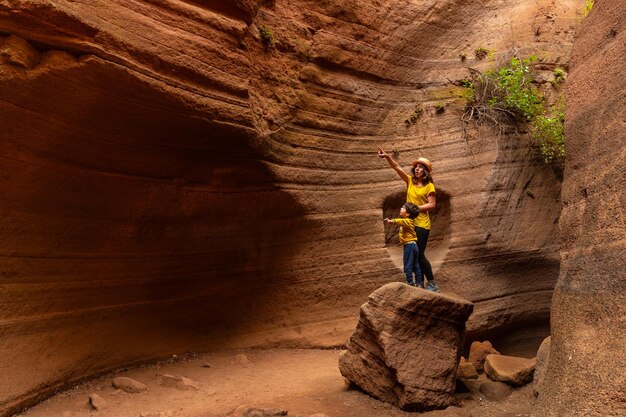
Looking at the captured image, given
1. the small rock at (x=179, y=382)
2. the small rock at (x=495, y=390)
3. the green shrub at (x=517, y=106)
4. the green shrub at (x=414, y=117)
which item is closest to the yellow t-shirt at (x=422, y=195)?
the small rock at (x=495, y=390)

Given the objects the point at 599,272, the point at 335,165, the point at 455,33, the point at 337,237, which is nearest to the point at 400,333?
the point at 599,272

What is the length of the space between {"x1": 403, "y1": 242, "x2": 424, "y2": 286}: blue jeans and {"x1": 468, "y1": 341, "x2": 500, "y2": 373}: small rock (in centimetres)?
157

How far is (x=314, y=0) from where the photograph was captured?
8.07m

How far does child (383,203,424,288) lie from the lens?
6.27m

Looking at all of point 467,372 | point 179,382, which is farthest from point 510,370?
point 179,382

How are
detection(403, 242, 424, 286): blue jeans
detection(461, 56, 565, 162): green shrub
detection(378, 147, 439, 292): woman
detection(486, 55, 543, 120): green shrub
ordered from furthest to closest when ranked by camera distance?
detection(486, 55, 543, 120): green shrub → detection(461, 56, 565, 162): green shrub → detection(378, 147, 439, 292): woman → detection(403, 242, 424, 286): blue jeans

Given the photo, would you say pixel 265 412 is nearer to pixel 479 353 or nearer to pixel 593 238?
pixel 593 238

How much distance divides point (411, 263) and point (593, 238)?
8.52 feet

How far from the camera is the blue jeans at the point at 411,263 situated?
6254mm

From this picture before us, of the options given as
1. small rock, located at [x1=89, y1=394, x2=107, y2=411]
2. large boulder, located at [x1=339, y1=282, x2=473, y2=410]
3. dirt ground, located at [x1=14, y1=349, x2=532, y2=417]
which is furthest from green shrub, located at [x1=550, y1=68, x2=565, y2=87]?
small rock, located at [x1=89, y1=394, x2=107, y2=411]

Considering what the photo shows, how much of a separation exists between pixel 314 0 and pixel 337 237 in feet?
11.5

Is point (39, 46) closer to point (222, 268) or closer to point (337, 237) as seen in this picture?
point (222, 268)

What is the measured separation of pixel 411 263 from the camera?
20.6 feet

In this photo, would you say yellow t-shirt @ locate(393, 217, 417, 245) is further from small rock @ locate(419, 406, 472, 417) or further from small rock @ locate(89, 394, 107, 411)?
small rock @ locate(89, 394, 107, 411)
